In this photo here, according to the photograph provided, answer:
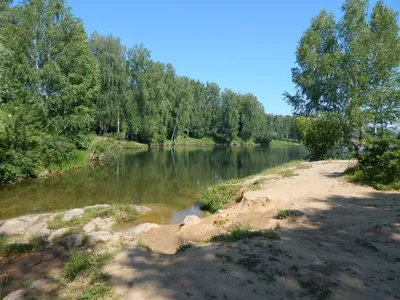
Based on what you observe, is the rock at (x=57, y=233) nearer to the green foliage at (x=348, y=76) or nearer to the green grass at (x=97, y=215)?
the green grass at (x=97, y=215)

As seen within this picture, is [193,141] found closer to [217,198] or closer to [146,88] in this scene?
[146,88]

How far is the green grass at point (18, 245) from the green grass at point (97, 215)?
102 centimetres

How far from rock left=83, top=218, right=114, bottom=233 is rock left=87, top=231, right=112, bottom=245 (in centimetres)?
82

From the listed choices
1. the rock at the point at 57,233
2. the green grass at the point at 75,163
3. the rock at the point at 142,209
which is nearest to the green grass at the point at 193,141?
the green grass at the point at 75,163

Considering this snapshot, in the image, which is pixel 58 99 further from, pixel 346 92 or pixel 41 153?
pixel 346 92

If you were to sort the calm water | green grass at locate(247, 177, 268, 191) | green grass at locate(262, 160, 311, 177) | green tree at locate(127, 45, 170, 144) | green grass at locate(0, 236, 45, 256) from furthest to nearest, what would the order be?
green tree at locate(127, 45, 170, 144) < green grass at locate(262, 160, 311, 177) < the calm water < green grass at locate(247, 177, 268, 191) < green grass at locate(0, 236, 45, 256)

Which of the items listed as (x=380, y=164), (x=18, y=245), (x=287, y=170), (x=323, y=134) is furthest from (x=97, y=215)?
(x=323, y=134)

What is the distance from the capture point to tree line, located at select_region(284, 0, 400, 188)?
20797 mm

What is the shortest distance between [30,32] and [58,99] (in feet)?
20.5

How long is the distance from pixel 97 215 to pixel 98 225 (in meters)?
1.05

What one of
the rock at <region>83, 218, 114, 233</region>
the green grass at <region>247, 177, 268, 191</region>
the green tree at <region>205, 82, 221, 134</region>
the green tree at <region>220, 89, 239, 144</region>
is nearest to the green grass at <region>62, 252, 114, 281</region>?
the rock at <region>83, 218, 114, 233</region>

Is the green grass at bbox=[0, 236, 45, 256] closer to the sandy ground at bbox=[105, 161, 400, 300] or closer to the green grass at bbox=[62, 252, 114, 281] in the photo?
the sandy ground at bbox=[105, 161, 400, 300]

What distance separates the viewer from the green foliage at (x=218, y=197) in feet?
42.8

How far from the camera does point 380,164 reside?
1155 centimetres
